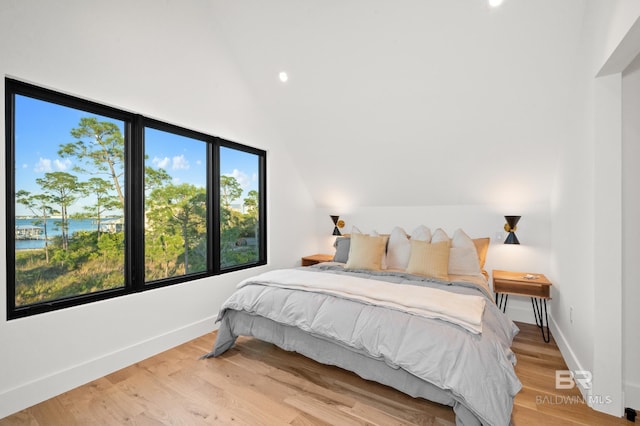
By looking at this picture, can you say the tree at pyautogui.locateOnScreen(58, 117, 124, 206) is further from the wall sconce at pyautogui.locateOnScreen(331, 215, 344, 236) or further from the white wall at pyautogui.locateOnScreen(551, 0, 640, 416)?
the white wall at pyautogui.locateOnScreen(551, 0, 640, 416)

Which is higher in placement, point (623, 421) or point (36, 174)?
point (36, 174)

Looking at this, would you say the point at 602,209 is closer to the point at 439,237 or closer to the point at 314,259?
the point at 439,237

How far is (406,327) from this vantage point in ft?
6.01

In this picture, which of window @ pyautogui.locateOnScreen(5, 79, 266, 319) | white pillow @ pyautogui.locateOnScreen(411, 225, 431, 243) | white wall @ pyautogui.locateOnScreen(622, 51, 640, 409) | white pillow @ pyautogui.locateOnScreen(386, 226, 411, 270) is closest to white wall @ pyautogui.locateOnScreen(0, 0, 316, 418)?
window @ pyautogui.locateOnScreen(5, 79, 266, 319)

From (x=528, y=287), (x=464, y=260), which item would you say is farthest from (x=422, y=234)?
(x=528, y=287)

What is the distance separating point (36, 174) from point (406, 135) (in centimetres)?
329

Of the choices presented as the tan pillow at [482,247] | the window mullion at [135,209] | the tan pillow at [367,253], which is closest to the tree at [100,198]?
the window mullion at [135,209]

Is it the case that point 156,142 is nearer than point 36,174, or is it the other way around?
point 36,174

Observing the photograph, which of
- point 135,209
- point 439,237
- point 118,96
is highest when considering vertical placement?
point 118,96

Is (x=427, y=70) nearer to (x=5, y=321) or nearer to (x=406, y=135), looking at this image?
(x=406, y=135)

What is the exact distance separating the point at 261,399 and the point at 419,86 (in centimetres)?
292

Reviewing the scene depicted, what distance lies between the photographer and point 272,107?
3736 mm

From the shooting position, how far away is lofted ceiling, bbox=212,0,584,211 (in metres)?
2.34

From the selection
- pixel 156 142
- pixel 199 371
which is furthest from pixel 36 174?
pixel 199 371
